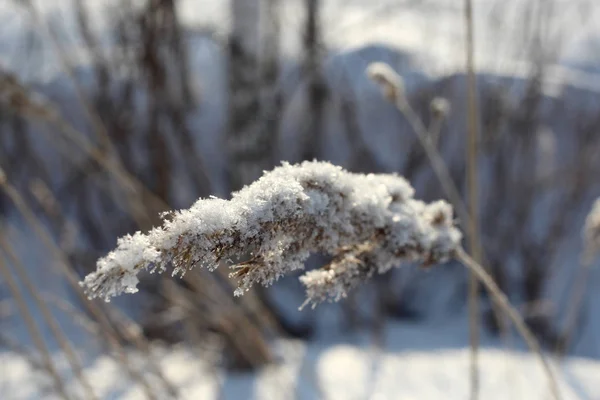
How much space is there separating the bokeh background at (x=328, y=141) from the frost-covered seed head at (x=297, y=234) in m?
1.75

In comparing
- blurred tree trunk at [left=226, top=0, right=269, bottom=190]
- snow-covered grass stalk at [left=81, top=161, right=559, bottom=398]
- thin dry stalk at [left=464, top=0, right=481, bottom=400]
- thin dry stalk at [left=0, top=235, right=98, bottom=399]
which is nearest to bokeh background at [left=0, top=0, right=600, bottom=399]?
blurred tree trunk at [left=226, top=0, right=269, bottom=190]

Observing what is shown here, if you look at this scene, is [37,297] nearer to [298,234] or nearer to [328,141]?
[298,234]

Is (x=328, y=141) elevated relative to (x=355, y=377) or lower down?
elevated

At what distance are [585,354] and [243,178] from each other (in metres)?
1.84

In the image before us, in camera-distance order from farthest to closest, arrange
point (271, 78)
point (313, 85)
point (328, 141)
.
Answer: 1. point (328, 141)
2. point (313, 85)
3. point (271, 78)

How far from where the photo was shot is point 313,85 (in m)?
2.90

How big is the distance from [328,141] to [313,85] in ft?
1.09

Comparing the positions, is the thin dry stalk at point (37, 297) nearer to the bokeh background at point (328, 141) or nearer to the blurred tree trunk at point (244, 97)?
the bokeh background at point (328, 141)

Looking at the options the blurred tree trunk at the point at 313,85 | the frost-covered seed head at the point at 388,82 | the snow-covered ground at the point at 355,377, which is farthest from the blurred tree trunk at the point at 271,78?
the frost-covered seed head at the point at 388,82

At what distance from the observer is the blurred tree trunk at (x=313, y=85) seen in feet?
9.30

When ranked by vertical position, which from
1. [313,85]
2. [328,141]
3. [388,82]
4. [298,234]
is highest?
[313,85]

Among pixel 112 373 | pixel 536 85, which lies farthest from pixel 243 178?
pixel 536 85

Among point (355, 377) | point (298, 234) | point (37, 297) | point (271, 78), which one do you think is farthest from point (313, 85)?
point (298, 234)

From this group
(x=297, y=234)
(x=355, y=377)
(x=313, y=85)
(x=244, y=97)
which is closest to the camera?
(x=297, y=234)
